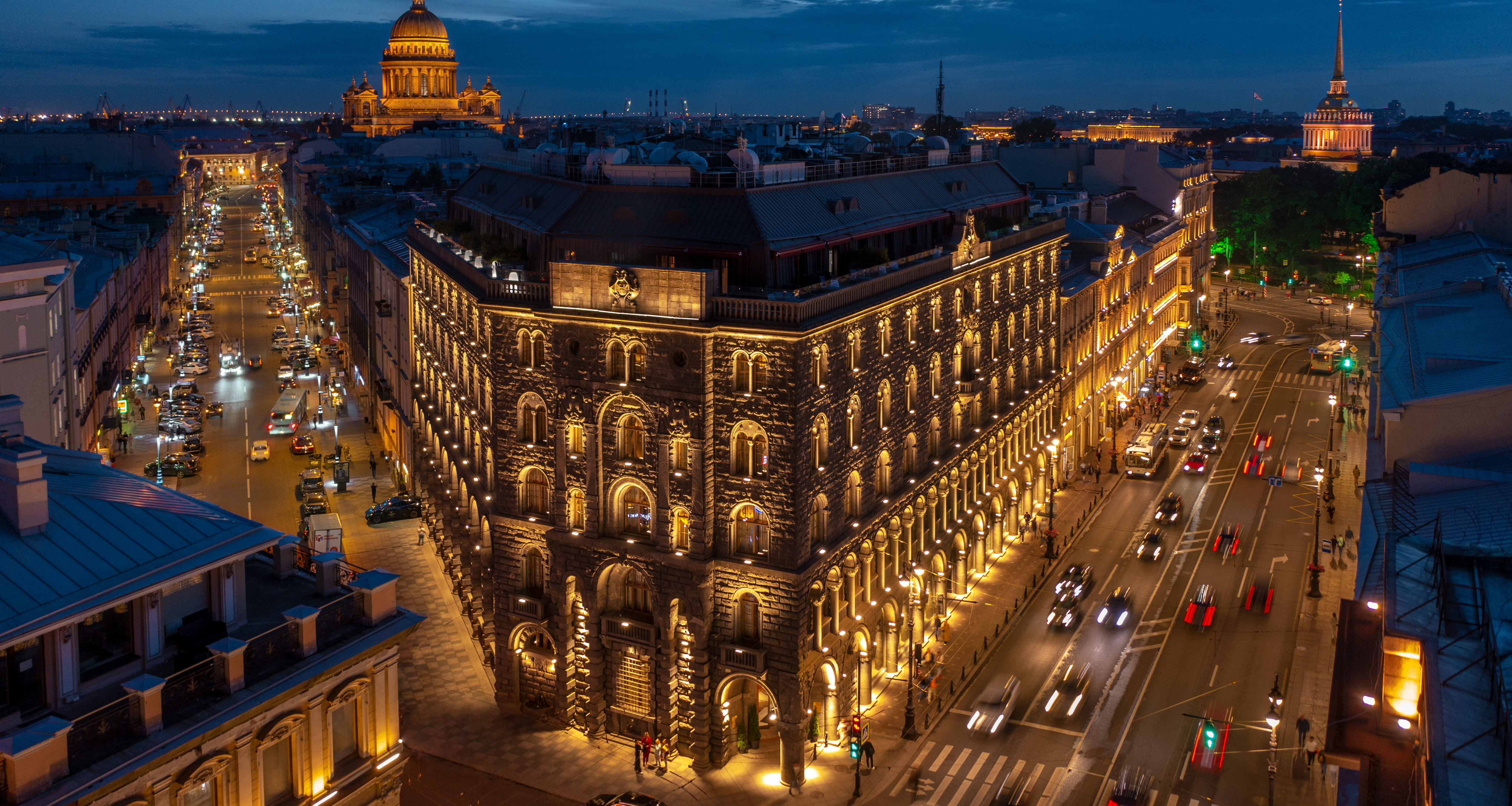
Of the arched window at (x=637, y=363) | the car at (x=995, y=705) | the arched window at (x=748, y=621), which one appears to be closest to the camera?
the arched window at (x=637, y=363)

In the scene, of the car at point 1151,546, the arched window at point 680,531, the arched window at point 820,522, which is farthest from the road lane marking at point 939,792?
the car at point 1151,546

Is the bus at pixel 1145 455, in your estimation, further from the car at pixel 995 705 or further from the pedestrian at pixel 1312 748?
the pedestrian at pixel 1312 748

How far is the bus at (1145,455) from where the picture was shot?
98.4m

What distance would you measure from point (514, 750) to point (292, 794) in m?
24.6

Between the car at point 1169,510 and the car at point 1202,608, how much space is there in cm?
1255

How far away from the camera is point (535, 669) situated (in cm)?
5919

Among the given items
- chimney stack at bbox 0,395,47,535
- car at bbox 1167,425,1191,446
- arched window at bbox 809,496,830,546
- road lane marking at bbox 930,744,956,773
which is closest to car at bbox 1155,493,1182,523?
car at bbox 1167,425,1191,446

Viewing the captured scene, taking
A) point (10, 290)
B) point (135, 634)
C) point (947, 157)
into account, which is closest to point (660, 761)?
point (135, 634)

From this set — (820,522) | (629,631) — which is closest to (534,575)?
(629,631)

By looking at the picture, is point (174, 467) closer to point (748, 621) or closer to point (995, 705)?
point (748, 621)

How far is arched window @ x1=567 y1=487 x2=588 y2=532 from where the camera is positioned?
56.3 m

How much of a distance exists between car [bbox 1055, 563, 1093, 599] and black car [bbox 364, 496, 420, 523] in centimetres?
4202

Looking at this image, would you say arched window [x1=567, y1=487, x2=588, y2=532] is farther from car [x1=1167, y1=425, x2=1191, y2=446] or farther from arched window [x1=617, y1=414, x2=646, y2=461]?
car [x1=1167, y1=425, x2=1191, y2=446]

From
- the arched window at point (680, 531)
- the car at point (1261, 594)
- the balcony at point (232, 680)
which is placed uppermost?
the balcony at point (232, 680)
